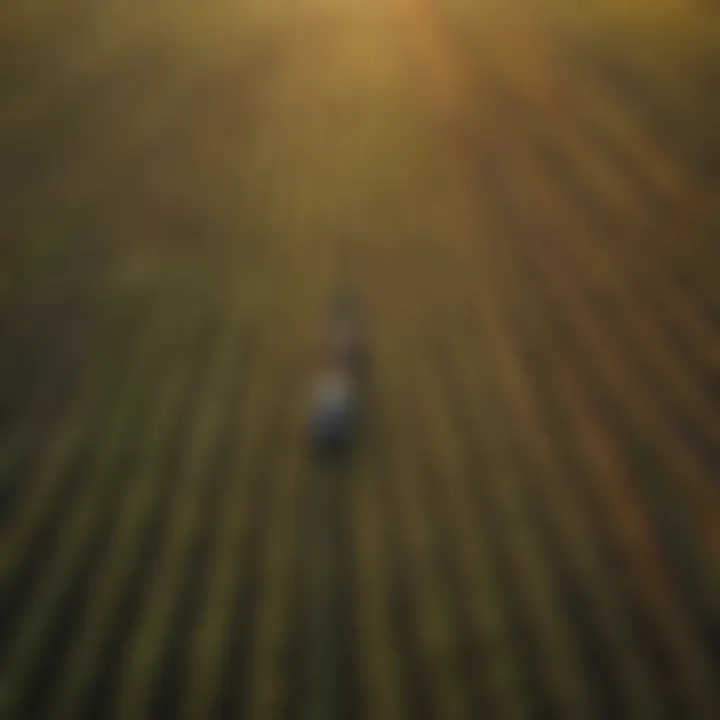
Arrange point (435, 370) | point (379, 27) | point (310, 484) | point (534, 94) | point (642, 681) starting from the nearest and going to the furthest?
point (642, 681)
point (310, 484)
point (435, 370)
point (534, 94)
point (379, 27)

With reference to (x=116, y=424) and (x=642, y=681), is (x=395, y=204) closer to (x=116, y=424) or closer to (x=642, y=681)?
(x=116, y=424)

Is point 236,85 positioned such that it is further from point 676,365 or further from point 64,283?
point 676,365

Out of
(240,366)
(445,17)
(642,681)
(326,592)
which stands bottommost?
(642,681)

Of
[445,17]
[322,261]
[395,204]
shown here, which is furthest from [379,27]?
[322,261]

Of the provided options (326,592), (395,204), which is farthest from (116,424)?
(395,204)

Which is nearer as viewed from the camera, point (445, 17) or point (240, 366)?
point (240, 366)

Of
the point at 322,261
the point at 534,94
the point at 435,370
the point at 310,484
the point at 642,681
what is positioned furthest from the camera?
the point at 534,94

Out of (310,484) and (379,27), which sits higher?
(379,27)
